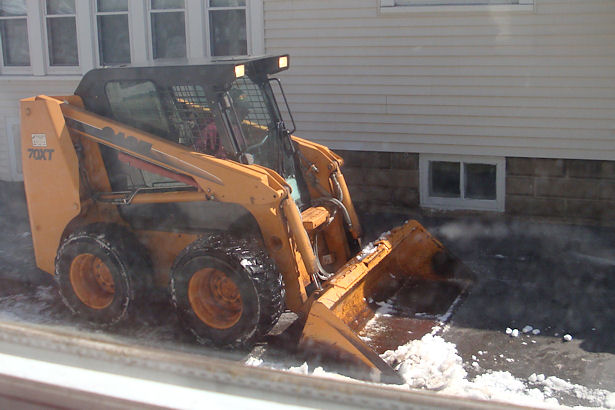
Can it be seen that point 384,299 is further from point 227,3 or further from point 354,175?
point 227,3

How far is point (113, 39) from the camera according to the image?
11.4m

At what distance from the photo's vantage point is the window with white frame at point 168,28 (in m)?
10.8

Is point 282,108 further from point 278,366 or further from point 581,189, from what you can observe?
point 278,366

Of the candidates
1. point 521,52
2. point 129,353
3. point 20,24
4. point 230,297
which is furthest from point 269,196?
point 20,24

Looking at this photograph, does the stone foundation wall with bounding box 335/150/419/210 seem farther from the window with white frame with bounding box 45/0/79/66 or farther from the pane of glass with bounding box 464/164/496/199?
the window with white frame with bounding box 45/0/79/66

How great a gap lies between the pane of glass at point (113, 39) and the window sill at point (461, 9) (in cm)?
414

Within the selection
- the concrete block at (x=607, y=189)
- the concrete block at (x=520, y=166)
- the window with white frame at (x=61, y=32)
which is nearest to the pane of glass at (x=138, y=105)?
the concrete block at (x=520, y=166)

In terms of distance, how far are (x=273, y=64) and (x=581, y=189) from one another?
14.5ft

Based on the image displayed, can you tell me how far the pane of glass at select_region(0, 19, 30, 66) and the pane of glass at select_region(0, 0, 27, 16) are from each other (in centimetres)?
11

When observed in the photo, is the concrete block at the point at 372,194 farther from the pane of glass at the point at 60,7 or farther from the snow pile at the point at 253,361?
the pane of glass at the point at 60,7

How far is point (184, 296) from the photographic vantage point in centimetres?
590

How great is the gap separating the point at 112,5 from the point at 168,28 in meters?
1.06

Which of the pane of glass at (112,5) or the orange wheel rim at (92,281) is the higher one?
the pane of glass at (112,5)

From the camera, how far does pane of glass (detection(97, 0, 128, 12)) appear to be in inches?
440
